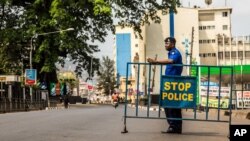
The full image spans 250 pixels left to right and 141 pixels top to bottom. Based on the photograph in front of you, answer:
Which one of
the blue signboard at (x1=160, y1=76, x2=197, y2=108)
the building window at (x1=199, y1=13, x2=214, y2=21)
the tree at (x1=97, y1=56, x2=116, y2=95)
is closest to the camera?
the blue signboard at (x1=160, y1=76, x2=197, y2=108)

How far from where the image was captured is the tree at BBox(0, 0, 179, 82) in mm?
43531

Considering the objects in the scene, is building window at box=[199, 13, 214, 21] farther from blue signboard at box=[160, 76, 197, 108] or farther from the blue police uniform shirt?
blue signboard at box=[160, 76, 197, 108]

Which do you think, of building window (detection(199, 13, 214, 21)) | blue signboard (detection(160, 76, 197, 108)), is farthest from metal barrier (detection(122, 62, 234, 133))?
building window (detection(199, 13, 214, 21))

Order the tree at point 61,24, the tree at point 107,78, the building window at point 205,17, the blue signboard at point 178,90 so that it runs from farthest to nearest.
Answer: the tree at point 107,78
the building window at point 205,17
the tree at point 61,24
the blue signboard at point 178,90

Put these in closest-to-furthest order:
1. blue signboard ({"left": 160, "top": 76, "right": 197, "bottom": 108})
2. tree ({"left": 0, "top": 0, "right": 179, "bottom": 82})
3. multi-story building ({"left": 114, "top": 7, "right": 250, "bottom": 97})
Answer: blue signboard ({"left": 160, "top": 76, "right": 197, "bottom": 108}), tree ({"left": 0, "top": 0, "right": 179, "bottom": 82}), multi-story building ({"left": 114, "top": 7, "right": 250, "bottom": 97})

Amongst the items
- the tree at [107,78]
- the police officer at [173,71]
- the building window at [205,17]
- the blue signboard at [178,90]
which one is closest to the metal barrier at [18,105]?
the police officer at [173,71]

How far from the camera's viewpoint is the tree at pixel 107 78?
15638cm

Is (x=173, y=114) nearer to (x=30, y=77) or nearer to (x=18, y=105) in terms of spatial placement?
(x=18, y=105)

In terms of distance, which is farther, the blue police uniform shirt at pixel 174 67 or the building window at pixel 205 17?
the building window at pixel 205 17

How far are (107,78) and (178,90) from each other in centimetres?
14694

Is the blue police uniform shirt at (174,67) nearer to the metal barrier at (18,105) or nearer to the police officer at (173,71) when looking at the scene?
the police officer at (173,71)

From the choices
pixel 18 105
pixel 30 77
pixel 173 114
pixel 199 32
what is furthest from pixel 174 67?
pixel 199 32

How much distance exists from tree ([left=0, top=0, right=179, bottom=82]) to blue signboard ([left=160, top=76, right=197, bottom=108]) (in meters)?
30.9

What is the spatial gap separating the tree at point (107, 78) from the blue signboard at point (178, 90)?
470 feet
